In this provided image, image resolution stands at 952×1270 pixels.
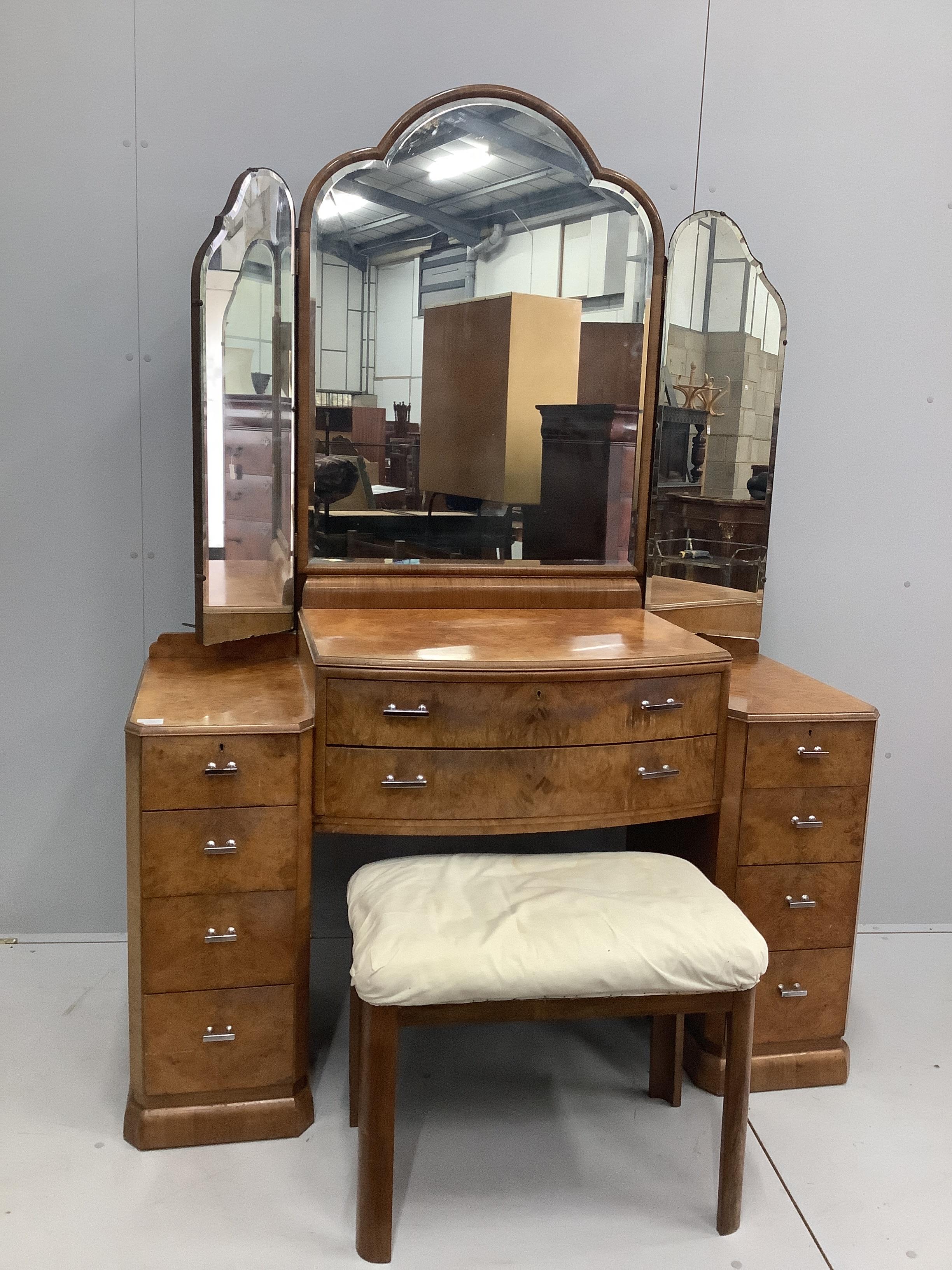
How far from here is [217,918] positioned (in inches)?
68.1

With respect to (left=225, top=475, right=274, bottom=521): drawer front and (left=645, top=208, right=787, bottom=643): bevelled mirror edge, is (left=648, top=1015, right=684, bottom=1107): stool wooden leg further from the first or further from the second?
(left=225, top=475, right=274, bottom=521): drawer front

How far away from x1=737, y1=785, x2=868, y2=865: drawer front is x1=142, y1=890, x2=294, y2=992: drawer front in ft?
2.78

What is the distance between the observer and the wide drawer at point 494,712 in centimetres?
169

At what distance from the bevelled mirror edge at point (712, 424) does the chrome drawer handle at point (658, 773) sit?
515mm

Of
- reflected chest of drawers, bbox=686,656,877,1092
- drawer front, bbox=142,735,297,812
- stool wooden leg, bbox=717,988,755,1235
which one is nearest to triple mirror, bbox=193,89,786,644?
drawer front, bbox=142,735,297,812

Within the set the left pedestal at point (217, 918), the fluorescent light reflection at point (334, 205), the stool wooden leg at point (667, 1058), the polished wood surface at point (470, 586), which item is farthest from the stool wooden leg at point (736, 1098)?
the fluorescent light reflection at point (334, 205)

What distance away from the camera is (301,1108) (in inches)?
71.1

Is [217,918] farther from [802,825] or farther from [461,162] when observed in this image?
[461,162]

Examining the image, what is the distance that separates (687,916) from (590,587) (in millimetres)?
857

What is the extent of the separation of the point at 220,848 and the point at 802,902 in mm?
1076

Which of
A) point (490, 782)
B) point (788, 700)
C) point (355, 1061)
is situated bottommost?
point (355, 1061)

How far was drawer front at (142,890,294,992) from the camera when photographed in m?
1.71

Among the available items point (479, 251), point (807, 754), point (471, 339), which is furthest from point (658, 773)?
point (479, 251)

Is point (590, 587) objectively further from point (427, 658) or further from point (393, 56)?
point (393, 56)
